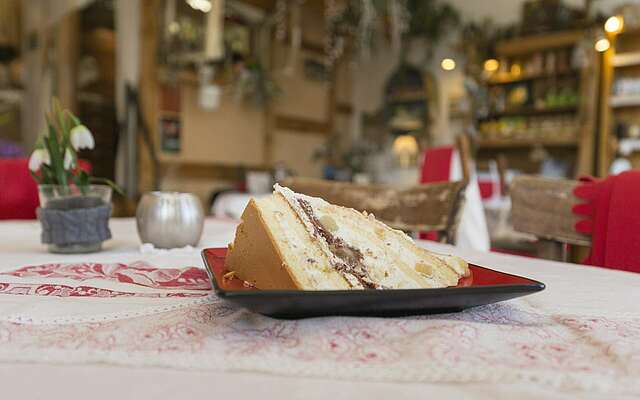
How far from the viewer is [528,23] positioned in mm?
6570

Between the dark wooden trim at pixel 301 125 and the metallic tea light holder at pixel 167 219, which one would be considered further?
the dark wooden trim at pixel 301 125

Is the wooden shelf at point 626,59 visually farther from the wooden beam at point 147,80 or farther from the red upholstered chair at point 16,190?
the red upholstered chair at point 16,190

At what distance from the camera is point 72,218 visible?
92 centimetres

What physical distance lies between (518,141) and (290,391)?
6774mm

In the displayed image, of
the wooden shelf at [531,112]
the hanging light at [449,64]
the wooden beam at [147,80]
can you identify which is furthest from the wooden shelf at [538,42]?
the wooden beam at [147,80]

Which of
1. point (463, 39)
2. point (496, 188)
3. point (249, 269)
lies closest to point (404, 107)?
point (463, 39)

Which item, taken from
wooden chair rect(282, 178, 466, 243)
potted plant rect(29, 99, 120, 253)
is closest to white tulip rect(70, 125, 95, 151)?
potted plant rect(29, 99, 120, 253)

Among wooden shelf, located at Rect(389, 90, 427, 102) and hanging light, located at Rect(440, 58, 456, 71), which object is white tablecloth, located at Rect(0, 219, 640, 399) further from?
wooden shelf, located at Rect(389, 90, 427, 102)

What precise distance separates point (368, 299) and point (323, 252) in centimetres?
10

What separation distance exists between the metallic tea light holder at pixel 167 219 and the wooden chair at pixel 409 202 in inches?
18.9

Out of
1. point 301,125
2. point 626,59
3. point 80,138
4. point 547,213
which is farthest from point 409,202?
point 301,125

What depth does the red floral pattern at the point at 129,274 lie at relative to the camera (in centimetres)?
67

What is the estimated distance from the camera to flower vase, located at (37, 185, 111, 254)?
3.04 feet

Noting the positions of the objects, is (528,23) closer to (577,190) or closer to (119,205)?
(119,205)
